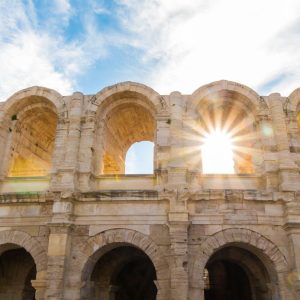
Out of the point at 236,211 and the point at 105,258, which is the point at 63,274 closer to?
the point at 105,258

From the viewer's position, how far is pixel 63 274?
28.4ft

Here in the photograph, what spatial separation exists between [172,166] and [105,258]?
11.4ft

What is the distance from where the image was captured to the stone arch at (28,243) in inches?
353

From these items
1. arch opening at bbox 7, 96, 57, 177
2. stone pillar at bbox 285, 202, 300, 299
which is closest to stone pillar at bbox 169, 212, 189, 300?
stone pillar at bbox 285, 202, 300, 299

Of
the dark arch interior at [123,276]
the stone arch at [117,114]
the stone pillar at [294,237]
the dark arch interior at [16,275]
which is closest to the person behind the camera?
the stone pillar at [294,237]

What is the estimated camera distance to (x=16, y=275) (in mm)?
10859

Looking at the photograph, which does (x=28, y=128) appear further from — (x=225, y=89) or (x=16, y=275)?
(x=225, y=89)

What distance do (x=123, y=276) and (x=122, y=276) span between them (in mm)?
80

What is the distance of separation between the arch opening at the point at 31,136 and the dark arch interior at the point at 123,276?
157 inches

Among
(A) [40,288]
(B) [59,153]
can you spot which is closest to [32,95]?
(B) [59,153]

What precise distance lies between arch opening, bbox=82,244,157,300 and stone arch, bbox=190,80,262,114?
4703 mm

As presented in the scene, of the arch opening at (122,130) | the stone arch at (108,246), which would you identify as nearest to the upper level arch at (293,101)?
the arch opening at (122,130)

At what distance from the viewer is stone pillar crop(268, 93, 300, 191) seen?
9227 millimetres

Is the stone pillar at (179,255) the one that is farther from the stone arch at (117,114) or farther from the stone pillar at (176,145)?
the stone arch at (117,114)
